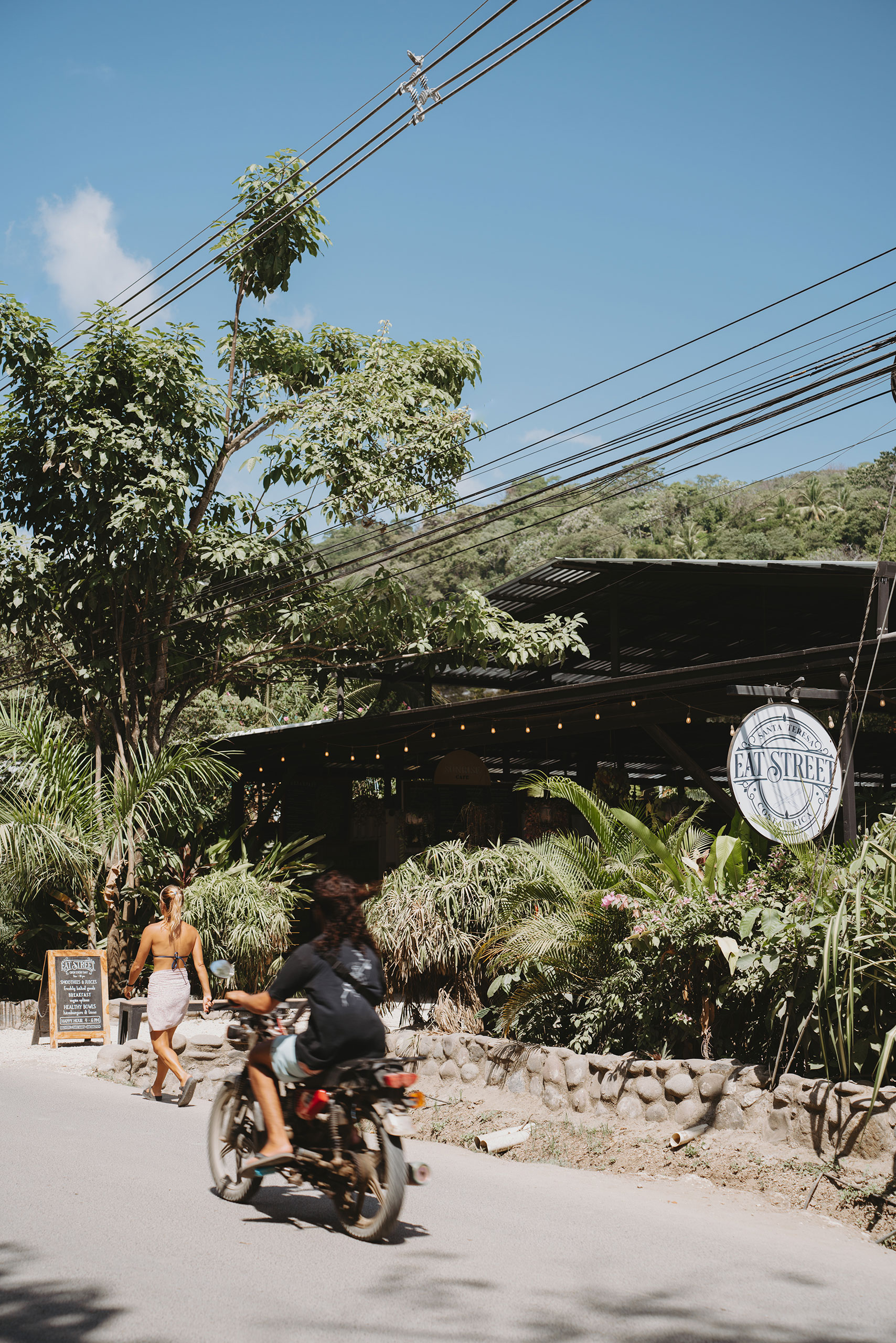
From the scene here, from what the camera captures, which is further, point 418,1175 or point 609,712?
point 609,712

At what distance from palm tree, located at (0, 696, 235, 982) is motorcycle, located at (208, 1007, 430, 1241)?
9.12 meters

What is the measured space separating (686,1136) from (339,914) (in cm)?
322

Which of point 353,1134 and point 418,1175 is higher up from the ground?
point 353,1134

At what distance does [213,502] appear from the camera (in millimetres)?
16672

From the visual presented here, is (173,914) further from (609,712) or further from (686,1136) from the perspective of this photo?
(609,712)

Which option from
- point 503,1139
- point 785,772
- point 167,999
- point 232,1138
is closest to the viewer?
point 232,1138

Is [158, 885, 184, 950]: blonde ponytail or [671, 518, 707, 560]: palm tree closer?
[158, 885, 184, 950]: blonde ponytail

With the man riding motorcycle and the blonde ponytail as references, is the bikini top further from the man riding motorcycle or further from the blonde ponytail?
the man riding motorcycle

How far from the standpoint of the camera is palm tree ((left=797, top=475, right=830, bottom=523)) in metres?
58.3

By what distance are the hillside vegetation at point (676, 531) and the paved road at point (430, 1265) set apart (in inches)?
1305

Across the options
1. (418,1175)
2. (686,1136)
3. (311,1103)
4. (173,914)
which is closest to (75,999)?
(173,914)

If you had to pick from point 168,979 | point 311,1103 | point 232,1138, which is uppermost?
point 168,979

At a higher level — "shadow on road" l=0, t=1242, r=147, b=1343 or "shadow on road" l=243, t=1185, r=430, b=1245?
"shadow on road" l=0, t=1242, r=147, b=1343

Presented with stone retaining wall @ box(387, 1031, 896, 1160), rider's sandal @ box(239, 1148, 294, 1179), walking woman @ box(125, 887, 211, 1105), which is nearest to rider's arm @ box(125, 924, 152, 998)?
walking woman @ box(125, 887, 211, 1105)
